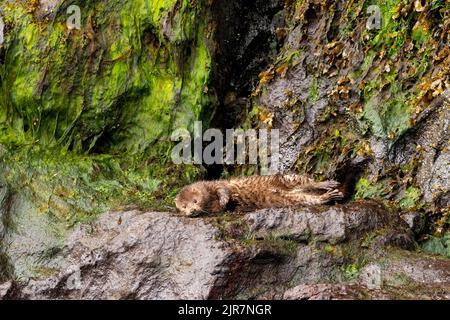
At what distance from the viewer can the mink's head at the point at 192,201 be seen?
6.27 metres

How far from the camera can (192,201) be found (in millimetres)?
6387

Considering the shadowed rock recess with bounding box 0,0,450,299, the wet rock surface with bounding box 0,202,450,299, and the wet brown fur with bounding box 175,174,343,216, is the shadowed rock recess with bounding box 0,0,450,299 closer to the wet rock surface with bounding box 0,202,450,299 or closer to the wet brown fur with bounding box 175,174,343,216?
the wet rock surface with bounding box 0,202,450,299

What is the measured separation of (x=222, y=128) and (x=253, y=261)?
2619 millimetres

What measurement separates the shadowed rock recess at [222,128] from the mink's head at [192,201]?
0.29m

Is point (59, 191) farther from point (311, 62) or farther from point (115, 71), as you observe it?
point (311, 62)

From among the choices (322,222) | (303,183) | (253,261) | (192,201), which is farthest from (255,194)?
(253,261)

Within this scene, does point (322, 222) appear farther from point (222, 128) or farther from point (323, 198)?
point (222, 128)

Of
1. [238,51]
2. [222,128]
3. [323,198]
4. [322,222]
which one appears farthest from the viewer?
[238,51]

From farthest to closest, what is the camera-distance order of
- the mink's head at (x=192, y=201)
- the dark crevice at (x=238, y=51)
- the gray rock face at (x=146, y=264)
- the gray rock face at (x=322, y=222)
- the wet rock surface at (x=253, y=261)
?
1. the dark crevice at (x=238, y=51)
2. the mink's head at (x=192, y=201)
3. the gray rock face at (x=322, y=222)
4. the gray rock face at (x=146, y=264)
5. the wet rock surface at (x=253, y=261)

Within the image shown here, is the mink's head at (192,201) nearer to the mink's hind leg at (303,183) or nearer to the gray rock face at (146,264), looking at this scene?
the gray rock face at (146,264)

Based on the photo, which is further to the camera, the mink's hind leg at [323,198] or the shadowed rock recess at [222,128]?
the mink's hind leg at [323,198]

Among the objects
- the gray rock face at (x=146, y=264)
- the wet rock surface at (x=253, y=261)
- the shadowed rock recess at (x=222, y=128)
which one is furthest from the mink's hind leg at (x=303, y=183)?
the gray rock face at (x=146, y=264)
